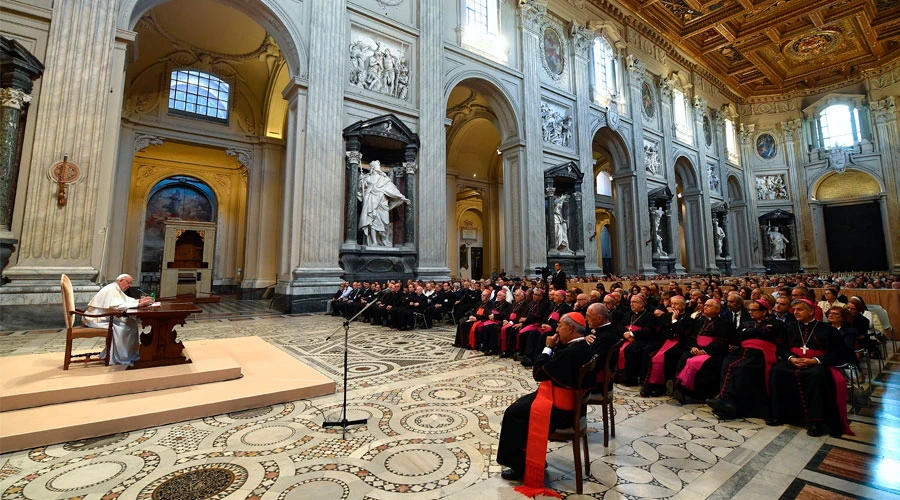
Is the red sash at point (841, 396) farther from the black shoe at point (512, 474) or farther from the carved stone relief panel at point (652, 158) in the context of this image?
the carved stone relief panel at point (652, 158)

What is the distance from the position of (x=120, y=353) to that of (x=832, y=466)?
6000 millimetres

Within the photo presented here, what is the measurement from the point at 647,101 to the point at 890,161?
14307 mm

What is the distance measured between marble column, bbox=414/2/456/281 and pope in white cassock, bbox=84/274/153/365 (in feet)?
22.6

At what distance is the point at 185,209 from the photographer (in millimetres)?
14117

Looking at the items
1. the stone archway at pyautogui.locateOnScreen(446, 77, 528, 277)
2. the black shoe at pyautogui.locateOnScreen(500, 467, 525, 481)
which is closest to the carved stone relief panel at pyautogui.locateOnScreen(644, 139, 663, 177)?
the stone archway at pyautogui.locateOnScreen(446, 77, 528, 277)

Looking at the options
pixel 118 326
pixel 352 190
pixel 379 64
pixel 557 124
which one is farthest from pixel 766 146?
pixel 118 326

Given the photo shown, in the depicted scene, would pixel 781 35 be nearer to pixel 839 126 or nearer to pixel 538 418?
pixel 839 126

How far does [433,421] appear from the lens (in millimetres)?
2855

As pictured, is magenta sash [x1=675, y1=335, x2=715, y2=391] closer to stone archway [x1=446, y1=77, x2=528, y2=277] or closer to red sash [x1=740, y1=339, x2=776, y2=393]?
red sash [x1=740, y1=339, x2=776, y2=393]

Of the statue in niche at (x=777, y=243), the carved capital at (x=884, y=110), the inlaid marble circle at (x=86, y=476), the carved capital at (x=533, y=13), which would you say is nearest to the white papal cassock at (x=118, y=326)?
the inlaid marble circle at (x=86, y=476)

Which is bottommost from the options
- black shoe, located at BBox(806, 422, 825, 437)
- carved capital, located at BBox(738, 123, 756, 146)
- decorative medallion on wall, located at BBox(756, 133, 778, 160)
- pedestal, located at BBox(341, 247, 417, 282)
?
black shoe, located at BBox(806, 422, 825, 437)

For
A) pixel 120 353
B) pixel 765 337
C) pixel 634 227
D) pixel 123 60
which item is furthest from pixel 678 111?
pixel 120 353

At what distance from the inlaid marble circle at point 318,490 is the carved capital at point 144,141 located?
13.7 m

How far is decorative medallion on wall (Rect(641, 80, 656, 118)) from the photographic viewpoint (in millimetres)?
18750
